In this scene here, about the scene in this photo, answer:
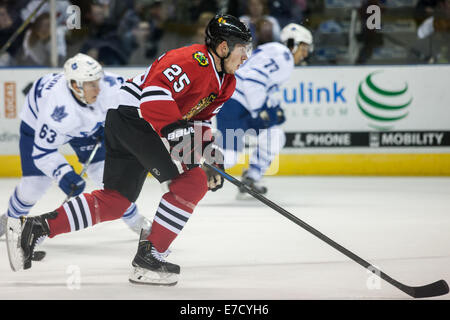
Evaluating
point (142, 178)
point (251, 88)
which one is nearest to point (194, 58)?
point (142, 178)

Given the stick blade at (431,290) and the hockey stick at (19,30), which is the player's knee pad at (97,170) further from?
the hockey stick at (19,30)

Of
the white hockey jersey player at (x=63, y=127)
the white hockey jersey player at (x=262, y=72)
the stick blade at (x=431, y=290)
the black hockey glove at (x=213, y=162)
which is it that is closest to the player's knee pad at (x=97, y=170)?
the white hockey jersey player at (x=63, y=127)

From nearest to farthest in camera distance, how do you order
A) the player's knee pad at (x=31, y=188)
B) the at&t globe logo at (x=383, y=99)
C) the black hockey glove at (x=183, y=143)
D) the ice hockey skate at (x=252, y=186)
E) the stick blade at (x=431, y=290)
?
the stick blade at (x=431, y=290) → the black hockey glove at (x=183, y=143) → the player's knee pad at (x=31, y=188) → the ice hockey skate at (x=252, y=186) → the at&t globe logo at (x=383, y=99)

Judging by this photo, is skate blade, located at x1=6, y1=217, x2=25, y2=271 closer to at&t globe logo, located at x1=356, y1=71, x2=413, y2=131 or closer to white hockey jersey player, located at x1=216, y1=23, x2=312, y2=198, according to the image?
white hockey jersey player, located at x1=216, y1=23, x2=312, y2=198

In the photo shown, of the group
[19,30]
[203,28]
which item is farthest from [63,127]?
[19,30]

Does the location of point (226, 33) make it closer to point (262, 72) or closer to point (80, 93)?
point (80, 93)

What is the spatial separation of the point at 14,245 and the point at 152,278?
22.3 inches

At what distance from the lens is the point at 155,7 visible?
23.0 ft

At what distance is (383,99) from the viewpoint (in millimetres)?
6691

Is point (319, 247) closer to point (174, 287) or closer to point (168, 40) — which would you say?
point (174, 287)

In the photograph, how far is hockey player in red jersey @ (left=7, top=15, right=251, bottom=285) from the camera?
8.96ft

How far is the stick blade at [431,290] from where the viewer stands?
2576 mm

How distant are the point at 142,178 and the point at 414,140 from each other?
13.6 ft

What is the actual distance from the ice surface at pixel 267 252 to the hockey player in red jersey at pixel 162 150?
166 mm
